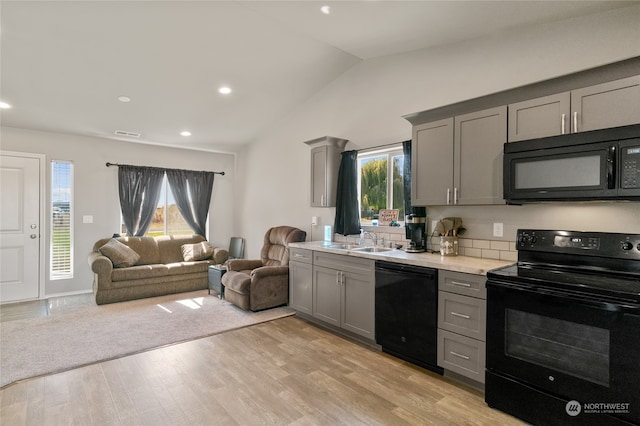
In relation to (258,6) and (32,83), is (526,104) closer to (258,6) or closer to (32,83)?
(258,6)

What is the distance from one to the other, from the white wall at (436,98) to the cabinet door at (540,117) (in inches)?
8.5

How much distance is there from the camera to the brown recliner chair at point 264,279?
422 centimetres

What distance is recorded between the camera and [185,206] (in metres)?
6.29

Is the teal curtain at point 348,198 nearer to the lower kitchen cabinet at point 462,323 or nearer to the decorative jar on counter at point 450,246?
the decorative jar on counter at point 450,246

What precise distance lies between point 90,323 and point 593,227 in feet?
16.8

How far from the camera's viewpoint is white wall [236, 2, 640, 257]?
7.65ft

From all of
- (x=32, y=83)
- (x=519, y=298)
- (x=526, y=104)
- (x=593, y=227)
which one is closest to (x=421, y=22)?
(x=526, y=104)

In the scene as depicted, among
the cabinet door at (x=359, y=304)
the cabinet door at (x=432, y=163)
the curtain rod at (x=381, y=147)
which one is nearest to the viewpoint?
the cabinet door at (x=432, y=163)

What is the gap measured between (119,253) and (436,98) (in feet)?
16.1

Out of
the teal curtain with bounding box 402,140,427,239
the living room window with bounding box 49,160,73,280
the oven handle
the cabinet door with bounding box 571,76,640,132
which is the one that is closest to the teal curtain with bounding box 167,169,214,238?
the living room window with bounding box 49,160,73,280

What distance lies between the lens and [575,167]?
7.00 ft

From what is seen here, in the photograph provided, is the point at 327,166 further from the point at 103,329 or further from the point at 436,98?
the point at 103,329

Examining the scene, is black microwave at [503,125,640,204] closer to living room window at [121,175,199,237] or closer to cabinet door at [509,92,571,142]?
cabinet door at [509,92,571,142]

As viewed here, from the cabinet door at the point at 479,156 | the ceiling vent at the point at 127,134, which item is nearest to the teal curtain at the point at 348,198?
the cabinet door at the point at 479,156
